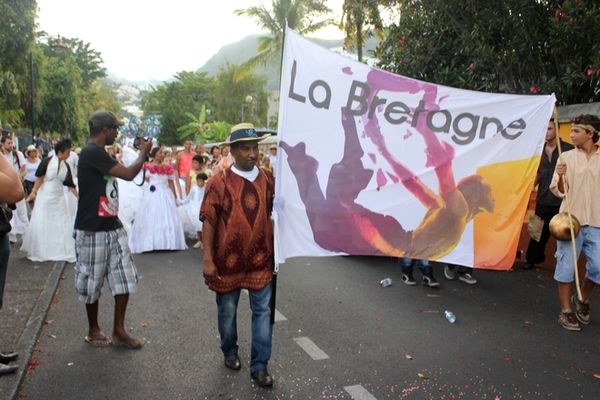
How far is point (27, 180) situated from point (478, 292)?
9.67 metres

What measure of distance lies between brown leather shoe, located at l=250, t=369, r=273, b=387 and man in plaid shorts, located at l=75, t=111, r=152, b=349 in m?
1.27

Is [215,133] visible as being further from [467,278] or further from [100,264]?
[100,264]

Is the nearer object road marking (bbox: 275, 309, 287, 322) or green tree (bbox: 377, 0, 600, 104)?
road marking (bbox: 275, 309, 287, 322)

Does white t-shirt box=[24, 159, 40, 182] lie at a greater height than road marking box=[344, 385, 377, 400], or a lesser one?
greater

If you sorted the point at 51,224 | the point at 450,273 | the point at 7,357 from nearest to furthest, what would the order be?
the point at 7,357, the point at 450,273, the point at 51,224

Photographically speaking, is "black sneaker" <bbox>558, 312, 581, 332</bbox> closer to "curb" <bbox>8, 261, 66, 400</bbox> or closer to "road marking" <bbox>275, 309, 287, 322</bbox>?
"road marking" <bbox>275, 309, 287, 322</bbox>

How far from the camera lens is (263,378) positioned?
3.89 metres

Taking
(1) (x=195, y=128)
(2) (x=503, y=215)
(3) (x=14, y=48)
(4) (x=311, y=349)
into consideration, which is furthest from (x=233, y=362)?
(1) (x=195, y=128)

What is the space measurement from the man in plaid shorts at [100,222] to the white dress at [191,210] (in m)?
5.46

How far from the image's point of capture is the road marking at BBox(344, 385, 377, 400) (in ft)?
12.3

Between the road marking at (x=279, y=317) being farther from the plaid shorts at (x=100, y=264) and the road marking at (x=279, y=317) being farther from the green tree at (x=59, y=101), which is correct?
the green tree at (x=59, y=101)

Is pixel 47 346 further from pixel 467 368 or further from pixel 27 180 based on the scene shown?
pixel 27 180

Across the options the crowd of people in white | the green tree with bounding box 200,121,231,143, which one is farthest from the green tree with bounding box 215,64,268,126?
the crowd of people in white

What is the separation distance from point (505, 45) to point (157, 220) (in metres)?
6.34
